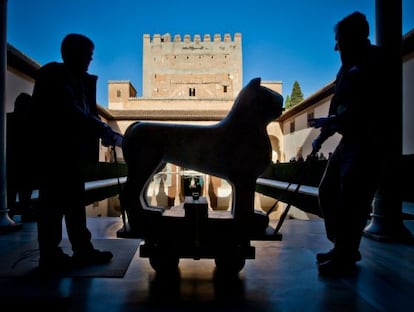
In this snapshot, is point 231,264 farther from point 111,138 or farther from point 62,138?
Result: point 62,138

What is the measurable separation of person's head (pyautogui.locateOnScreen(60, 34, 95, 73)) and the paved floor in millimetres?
1644

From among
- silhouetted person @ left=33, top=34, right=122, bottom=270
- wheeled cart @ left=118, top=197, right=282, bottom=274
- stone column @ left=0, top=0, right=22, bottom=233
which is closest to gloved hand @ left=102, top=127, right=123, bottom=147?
silhouetted person @ left=33, top=34, right=122, bottom=270

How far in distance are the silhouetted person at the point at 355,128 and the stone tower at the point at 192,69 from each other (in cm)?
4065

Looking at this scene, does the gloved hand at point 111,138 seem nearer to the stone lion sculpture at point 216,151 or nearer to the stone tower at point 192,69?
the stone lion sculpture at point 216,151

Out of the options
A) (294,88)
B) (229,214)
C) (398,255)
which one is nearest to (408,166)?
(398,255)

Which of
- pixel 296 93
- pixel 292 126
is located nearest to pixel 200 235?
pixel 292 126

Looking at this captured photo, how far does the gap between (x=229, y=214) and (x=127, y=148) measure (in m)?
0.93

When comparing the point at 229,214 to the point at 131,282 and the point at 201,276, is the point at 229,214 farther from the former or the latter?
the point at 131,282

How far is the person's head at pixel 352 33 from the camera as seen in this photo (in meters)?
2.36

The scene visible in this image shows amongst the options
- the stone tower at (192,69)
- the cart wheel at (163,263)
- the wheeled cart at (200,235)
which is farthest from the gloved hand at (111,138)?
the stone tower at (192,69)

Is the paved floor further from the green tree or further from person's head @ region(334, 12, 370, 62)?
the green tree

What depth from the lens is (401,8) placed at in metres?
3.90

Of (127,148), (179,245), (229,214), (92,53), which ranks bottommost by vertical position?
(179,245)

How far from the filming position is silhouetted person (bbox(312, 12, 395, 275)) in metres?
2.32
